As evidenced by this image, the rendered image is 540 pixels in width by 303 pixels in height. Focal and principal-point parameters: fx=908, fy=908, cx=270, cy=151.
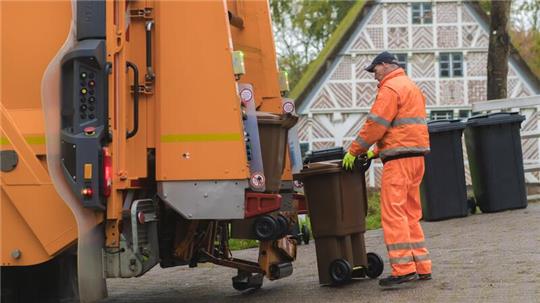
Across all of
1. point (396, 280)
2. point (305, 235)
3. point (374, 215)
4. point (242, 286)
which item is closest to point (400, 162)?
point (396, 280)

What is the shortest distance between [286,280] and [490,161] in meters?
5.24

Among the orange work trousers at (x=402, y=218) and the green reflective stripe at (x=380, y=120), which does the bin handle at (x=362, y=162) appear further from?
the green reflective stripe at (x=380, y=120)

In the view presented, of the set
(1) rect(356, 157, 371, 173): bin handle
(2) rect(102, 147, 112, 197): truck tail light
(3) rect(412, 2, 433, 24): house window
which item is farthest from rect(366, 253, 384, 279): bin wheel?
(3) rect(412, 2, 433, 24): house window

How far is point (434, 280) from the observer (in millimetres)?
6637

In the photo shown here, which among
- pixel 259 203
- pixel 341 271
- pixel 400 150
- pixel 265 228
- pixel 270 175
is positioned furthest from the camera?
pixel 341 271

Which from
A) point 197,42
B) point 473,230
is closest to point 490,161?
point 473,230

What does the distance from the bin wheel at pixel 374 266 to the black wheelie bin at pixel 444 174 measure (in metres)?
Answer: 4.40

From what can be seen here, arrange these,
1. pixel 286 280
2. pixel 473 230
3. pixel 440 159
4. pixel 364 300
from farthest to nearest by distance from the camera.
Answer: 1. pixel 440 159
2. pixel 473 230
3. pixel 286 280
4. pixel 364 300

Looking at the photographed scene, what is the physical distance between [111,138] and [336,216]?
7.01 feet

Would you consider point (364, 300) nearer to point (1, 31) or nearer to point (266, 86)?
point (266, 86)

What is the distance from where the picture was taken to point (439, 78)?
32.4 metres

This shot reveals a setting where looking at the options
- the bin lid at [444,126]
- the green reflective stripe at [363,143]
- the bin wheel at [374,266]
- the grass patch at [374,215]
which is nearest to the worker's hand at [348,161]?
the green reflective stripe at [363,143]

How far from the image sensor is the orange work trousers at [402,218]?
21.2ft

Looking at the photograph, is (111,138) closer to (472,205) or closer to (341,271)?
(341,271)
